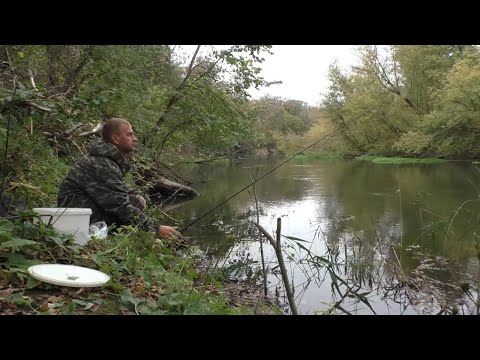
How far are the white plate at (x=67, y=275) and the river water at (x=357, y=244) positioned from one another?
1519mm

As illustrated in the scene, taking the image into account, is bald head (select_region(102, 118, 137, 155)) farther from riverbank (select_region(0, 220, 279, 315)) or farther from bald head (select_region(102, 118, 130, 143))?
riverbank (select_region(0, 220, 279, 315))

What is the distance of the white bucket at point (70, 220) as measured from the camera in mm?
3281

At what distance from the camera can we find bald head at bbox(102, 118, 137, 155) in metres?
4.18

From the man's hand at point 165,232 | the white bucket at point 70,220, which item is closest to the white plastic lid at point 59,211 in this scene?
the white bucket at point 70,220

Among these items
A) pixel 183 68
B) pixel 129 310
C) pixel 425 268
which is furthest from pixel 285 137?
pixel 129 310

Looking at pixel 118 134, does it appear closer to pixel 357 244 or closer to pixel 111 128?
pixel 111 128

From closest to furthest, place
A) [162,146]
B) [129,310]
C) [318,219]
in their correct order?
[129,310]
[318,219]
[162,146]

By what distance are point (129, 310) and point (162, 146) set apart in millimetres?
12839

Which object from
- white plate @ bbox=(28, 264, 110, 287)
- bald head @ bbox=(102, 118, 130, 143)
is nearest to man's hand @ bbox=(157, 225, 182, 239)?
bald head @ bbox=(102, 118, 130, 143)

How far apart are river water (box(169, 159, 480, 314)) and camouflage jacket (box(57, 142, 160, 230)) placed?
1204mm

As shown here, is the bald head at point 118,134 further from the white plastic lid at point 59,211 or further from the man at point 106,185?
the white plastic lid at point 59,211

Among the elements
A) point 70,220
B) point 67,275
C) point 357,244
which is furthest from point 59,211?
point 357,244
